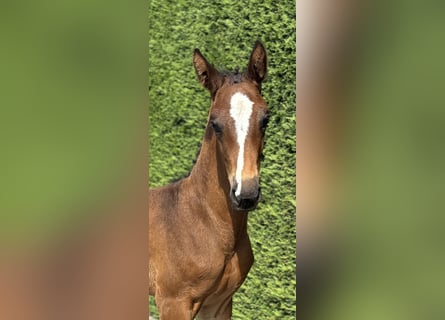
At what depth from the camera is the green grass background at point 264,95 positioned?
2305mm

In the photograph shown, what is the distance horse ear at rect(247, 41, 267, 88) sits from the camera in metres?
2.19

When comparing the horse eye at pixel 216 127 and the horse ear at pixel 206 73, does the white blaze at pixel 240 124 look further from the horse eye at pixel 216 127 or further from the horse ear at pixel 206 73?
the horse ear at pixel 206 73

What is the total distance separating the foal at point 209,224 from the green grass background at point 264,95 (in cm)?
14

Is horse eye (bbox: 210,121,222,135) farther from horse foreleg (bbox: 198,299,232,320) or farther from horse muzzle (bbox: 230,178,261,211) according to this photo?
horse foreleg (bbox: 198,299,232,320)

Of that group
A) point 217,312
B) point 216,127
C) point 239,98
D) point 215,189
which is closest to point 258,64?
point 239,98

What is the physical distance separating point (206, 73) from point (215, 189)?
52cm

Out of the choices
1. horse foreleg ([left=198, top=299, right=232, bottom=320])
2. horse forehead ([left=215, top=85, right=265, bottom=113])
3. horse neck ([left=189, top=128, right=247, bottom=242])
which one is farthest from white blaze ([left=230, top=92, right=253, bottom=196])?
horse foreleg ([left=198, top=299, right=232, bottom=320])

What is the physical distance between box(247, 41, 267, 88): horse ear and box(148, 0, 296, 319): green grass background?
0.08 metres

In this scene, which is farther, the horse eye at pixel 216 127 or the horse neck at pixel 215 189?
the horse neck at pixel 215 189

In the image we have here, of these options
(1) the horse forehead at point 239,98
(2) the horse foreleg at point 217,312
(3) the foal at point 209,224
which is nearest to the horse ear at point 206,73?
(3) the foal at point 209,224
